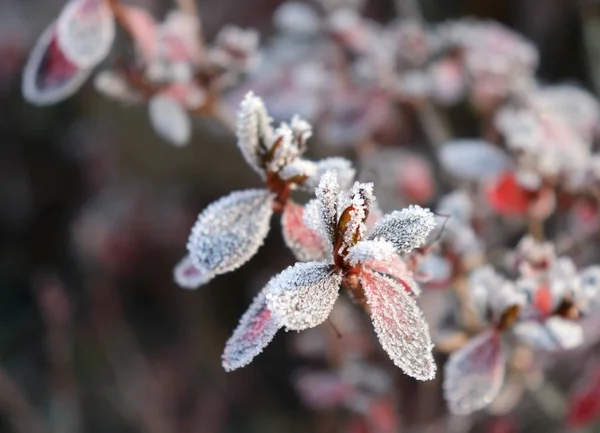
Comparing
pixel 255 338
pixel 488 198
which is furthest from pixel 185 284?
pixel 488 198

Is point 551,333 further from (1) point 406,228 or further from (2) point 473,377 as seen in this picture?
(1) point 406,228

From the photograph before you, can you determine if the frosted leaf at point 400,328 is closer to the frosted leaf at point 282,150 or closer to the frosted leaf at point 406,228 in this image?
the frosted leaf at point 406,228

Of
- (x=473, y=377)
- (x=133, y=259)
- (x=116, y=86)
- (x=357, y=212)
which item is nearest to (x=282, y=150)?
(x=357, y=212)

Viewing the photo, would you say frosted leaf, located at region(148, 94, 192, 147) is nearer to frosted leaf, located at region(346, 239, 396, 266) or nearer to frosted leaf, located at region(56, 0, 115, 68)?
frosted leaf, located at region(56, 0, 115, 68)

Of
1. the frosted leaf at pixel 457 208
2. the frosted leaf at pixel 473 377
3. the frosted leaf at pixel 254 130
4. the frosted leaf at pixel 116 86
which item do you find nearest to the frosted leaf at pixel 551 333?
the frosted leaf at pixel 473 377

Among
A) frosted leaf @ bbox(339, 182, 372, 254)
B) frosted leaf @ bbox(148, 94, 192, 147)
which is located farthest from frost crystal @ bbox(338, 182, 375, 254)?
frosted leaf @ bbox(148, 94, 192, 147)

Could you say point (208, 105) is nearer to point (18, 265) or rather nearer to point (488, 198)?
A: point (488, 198)
